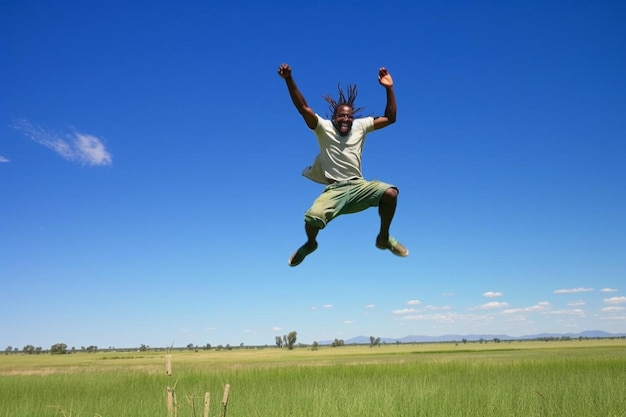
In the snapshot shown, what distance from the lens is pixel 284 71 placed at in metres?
3.96

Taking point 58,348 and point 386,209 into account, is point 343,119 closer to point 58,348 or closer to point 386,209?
point 386,209

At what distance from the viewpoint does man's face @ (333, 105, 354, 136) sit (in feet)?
14.0

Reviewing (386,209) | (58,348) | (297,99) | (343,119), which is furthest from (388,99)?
(58,348)

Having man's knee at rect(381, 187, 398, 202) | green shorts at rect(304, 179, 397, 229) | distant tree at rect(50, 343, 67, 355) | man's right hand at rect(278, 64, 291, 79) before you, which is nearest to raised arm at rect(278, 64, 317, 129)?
man's right hand at rect(278, 64, 291, 79)

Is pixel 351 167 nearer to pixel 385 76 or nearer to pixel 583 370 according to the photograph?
pixel 385 76

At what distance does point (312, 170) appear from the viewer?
14.7 ft

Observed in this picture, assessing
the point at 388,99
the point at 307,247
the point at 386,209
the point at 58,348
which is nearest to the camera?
the point at 386,209

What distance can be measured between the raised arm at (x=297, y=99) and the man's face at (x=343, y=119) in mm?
213

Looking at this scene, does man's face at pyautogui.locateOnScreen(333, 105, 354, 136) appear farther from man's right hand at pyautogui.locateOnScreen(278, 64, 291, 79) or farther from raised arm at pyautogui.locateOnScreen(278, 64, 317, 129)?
man's right hand at pyautogui.locateOnScreen(278, 64, 291, 79)

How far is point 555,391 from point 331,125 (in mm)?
11741

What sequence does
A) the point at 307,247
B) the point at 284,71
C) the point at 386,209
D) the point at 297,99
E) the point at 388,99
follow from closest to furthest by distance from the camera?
the point at 284,71
the point at 297,99
the point at 386,209
the point at 388,99
the point at 307,247

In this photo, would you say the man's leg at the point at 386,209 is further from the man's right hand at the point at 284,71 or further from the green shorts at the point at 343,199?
the man's right hand at the point at 284,71

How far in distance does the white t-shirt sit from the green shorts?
0.10 m

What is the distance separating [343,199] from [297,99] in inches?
35.3
